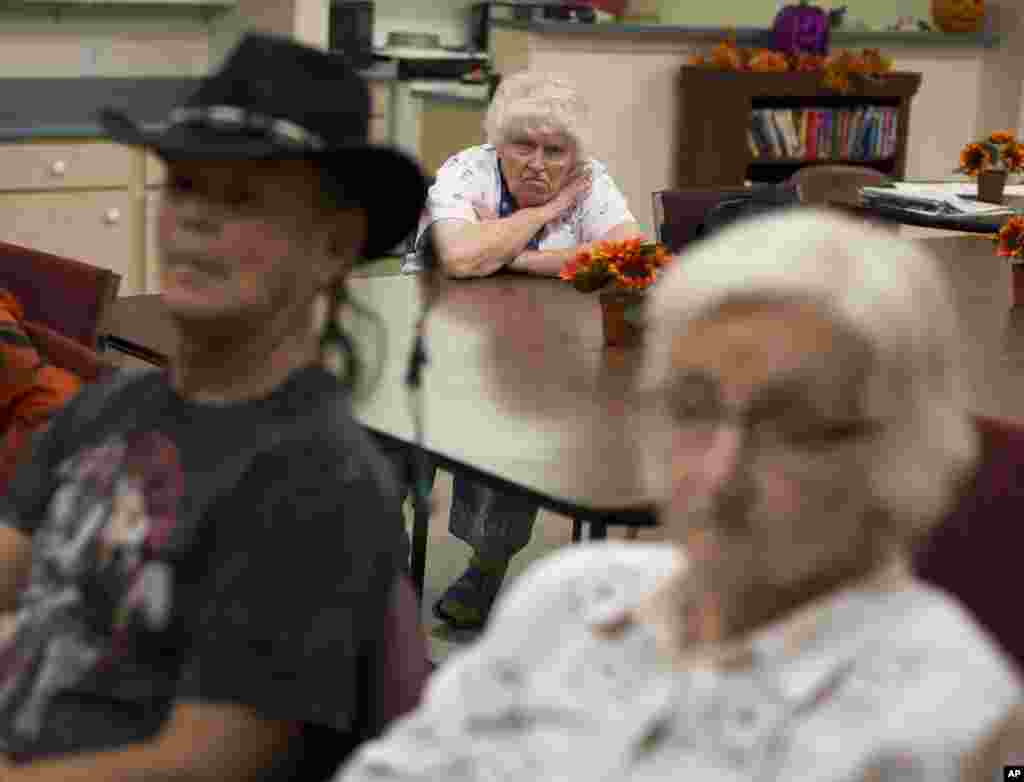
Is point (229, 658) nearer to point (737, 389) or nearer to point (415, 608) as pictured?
point (415, 608)

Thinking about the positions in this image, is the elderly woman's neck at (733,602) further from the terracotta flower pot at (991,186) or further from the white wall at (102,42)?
the white wall at (102,42)

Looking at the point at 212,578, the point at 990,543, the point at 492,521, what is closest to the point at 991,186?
the point at 492,521

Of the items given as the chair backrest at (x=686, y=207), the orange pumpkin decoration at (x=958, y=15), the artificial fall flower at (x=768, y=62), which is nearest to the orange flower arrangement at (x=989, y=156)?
the chair backrest at (x=686, y=207)

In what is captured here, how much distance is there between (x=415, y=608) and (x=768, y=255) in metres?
0.49

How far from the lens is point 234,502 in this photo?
1.46 metres

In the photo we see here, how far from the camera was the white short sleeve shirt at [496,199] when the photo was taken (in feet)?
13.1

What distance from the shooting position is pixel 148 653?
1488mm

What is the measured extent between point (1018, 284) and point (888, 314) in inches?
102

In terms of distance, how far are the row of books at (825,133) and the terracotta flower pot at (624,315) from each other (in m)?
5.05

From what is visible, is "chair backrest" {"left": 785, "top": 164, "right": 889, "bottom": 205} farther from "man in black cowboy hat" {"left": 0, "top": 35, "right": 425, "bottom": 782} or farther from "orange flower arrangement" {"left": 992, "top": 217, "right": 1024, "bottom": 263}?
"man in black cowboy hat" {"left": 0, "top": 35, "right": 425, "bottom": 782}

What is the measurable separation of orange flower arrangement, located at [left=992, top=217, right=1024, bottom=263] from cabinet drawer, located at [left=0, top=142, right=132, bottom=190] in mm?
3039

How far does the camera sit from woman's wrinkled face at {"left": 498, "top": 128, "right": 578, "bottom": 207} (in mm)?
3947

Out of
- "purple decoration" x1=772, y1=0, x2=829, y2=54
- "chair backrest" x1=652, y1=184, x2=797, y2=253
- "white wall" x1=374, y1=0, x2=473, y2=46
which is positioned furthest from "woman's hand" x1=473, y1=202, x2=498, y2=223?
"white wall" x1=374, y1=0, x2=473, y2=46

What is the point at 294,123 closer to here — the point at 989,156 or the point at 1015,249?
the point at 1015,249
